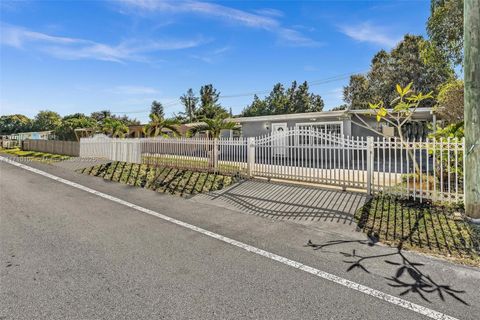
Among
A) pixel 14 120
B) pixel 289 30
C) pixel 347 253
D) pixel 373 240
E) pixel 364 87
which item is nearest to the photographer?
pixel 347 253

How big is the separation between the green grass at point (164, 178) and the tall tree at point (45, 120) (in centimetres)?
Result: 4962

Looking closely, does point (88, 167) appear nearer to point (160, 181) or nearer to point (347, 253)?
point (160, 181)

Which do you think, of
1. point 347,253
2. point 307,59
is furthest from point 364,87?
point 347,253

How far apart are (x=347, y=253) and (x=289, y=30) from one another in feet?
50.5

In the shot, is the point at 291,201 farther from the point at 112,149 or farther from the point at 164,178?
the point at 112,149

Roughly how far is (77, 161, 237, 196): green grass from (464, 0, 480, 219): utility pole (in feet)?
20.7

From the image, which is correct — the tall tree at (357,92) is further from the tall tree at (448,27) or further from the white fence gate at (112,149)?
the white fence gate at (112,149)

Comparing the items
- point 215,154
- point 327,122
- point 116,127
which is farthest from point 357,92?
point 215,154

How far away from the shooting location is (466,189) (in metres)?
5.39

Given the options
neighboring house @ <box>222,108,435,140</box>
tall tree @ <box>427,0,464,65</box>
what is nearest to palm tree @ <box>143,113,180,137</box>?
neighboring house @ <box>222,108,435,140</box>

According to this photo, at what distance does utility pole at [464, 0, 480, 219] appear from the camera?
205 inches

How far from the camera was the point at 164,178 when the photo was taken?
10516 mm

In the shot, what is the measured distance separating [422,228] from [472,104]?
2513 millimetres

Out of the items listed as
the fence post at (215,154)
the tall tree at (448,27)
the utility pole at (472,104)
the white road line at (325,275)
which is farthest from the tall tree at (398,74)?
the white road line at (325,275)
